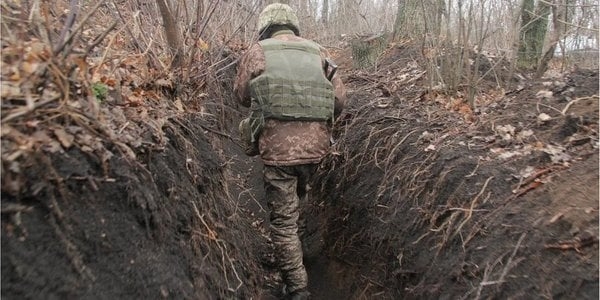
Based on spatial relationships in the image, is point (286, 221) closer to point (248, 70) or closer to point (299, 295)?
point (299, 295)

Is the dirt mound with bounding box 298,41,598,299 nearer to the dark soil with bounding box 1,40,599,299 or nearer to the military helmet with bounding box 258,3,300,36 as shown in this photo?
the dark soil with bounding box 1,40,599,299

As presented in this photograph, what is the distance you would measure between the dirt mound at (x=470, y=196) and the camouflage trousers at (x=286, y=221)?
21.8 inches

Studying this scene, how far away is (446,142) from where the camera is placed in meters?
3.94

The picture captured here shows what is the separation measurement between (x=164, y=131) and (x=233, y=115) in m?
3.91

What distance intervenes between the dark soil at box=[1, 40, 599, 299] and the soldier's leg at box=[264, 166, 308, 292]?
0.26 m

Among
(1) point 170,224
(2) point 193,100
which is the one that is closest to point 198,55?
(2) point 193,100

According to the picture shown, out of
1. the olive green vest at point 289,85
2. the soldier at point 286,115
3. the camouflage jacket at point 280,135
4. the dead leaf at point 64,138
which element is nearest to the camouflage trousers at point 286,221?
the soldier at point 286,115

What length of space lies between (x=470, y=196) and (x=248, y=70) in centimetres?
222

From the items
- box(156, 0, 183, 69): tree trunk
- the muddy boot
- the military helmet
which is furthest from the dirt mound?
box(156, 0, 183, 69): tree trunk

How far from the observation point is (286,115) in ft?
13.4

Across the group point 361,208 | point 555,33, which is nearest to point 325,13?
point 555,33

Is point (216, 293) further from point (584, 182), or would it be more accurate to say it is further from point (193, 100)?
point (584, 182)

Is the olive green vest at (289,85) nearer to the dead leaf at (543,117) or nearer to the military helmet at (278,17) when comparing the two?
the military helmet at (278,17)

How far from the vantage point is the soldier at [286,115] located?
13.4 ft
